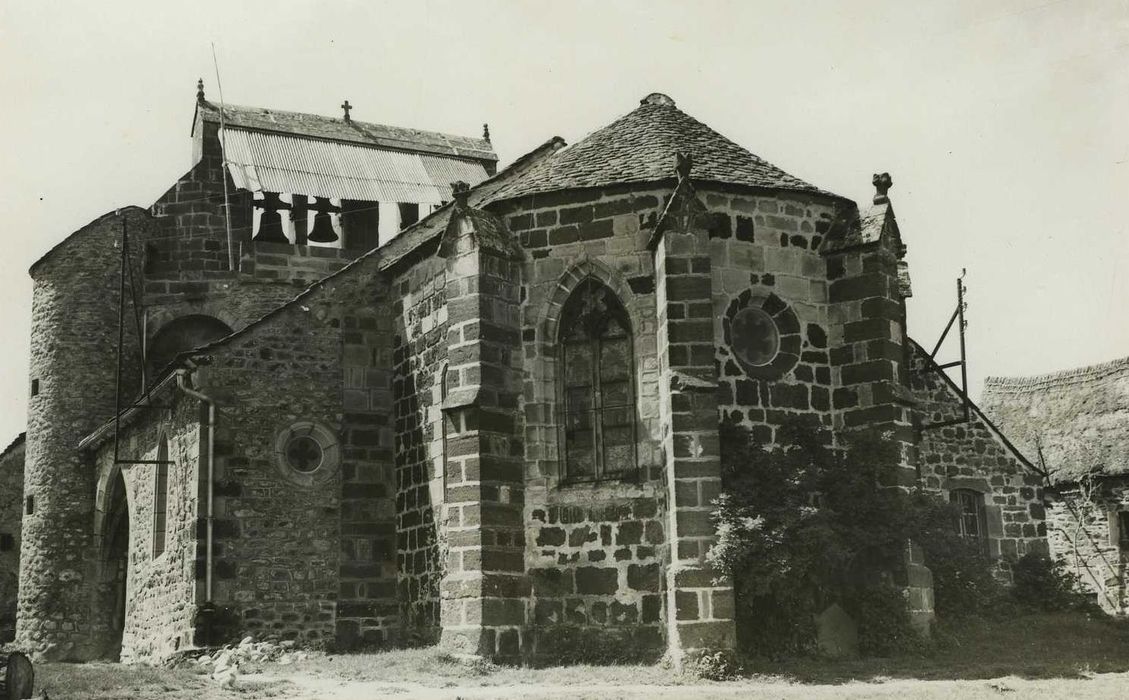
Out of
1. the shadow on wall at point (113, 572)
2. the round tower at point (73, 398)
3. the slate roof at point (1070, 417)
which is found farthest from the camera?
the slate roof at point (1070, 417)

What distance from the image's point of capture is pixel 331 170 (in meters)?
30.9

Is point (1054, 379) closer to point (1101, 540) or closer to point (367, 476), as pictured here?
point (1101, 540)

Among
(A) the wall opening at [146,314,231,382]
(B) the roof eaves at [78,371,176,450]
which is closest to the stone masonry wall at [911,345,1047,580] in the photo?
(B) the roof eaves at [78,371,176,450]

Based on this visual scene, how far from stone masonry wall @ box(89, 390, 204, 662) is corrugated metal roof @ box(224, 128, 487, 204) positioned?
681 cm

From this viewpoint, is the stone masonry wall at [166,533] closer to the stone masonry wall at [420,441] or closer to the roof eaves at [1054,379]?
the stone masonry wall at [420,441]

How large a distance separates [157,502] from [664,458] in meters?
10.6

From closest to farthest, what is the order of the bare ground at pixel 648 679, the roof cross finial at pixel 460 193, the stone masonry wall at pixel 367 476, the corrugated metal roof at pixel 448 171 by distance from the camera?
the bare ground at pixel 648 679 → the roof cross finial at pixel 460 193 → the stone masonry wall at pixel 367 476 → the corrugated metal roof at pixel 448 171

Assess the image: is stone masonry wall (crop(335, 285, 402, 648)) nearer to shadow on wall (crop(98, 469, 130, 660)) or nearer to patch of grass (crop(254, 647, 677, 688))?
patch of grass (crop(254, 647, 677, 688))

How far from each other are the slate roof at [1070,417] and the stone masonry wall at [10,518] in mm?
25235

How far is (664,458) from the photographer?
17.1m

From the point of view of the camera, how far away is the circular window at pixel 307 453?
21297 millimetres

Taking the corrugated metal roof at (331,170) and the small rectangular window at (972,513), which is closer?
the small rectangular window at (972,513)

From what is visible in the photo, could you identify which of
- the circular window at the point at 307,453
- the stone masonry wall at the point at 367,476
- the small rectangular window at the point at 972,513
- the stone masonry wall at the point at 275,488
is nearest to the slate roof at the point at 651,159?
the stone masonry wall at the point at 367,476

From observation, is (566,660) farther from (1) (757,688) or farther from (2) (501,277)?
(2) (501,277)
